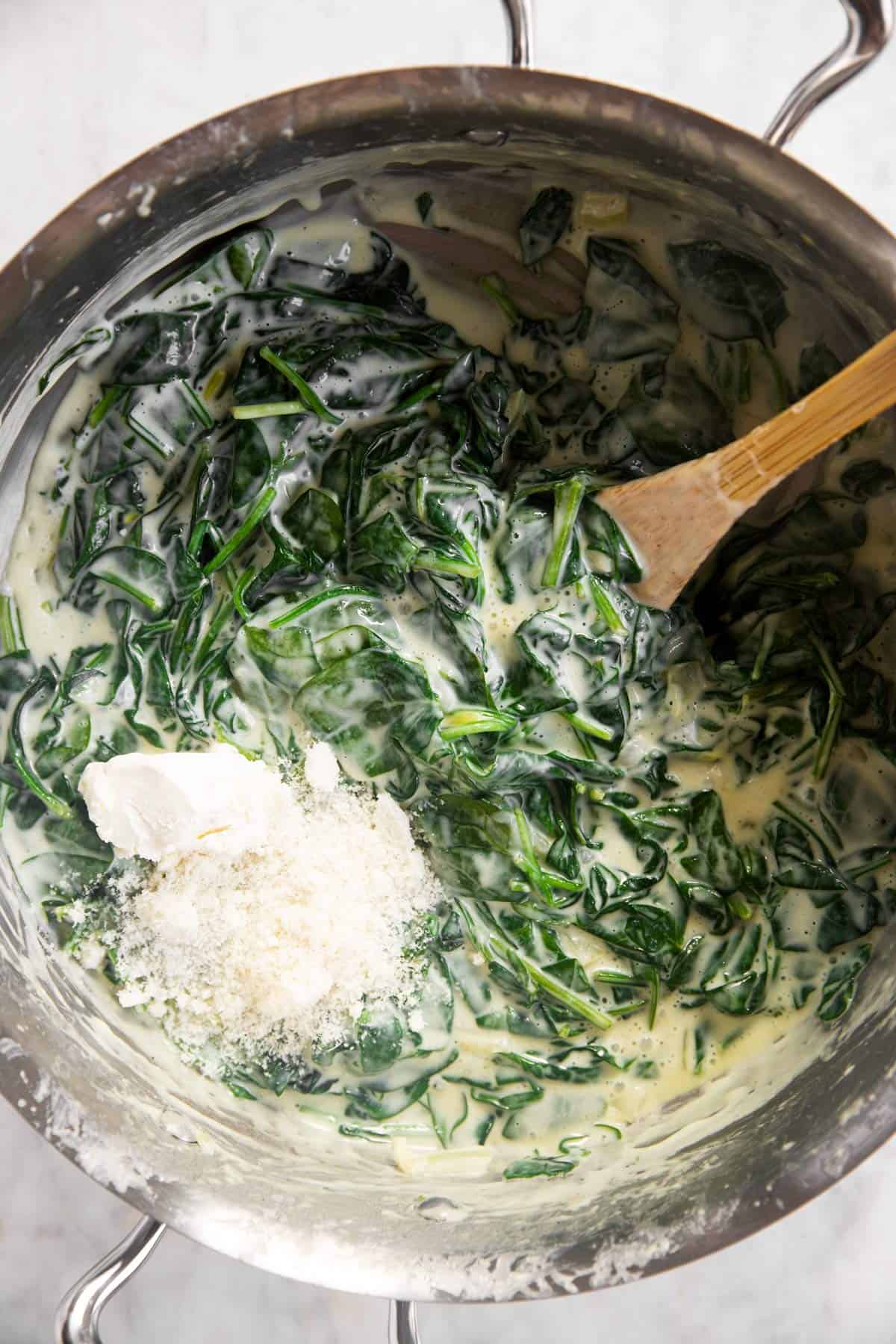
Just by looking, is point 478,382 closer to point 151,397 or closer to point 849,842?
point 151,397

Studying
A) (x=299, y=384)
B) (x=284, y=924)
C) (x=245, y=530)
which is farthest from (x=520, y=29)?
(x=284, y=924)

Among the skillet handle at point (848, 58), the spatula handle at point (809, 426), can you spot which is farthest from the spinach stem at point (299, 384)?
the skillet handle at point (848, 58)

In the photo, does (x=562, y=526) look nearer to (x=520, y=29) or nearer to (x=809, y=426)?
(x=809, y=426)

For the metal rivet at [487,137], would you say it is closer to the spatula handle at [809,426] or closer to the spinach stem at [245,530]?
the spatula handle at [809,426]

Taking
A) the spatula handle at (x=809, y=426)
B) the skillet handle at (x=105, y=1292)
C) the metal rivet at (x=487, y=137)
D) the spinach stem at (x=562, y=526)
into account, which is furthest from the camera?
the spinach stem at (x=562, y=526)

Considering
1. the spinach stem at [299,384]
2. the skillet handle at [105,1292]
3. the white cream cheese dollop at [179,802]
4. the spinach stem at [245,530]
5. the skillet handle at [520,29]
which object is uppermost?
the skillet handle at [520,29]

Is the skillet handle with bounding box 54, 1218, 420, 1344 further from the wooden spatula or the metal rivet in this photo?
the metal rivet
